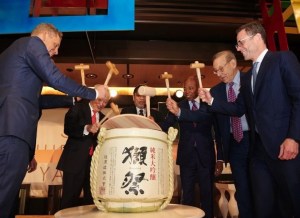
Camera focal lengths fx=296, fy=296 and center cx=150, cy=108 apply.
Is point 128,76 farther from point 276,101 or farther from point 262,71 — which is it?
point 276,101

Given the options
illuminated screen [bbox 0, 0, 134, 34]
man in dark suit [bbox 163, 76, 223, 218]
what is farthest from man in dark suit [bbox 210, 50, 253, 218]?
illuminated screen [bbox 0, 0, 134, 34]

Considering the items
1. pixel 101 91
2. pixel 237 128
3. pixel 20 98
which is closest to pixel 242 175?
pixel 237 128

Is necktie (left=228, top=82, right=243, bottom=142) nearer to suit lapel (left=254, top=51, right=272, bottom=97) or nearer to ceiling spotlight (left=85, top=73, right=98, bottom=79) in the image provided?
suit lapel (left=254, top=51, right=272, bottom=97)

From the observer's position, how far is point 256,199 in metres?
1.82

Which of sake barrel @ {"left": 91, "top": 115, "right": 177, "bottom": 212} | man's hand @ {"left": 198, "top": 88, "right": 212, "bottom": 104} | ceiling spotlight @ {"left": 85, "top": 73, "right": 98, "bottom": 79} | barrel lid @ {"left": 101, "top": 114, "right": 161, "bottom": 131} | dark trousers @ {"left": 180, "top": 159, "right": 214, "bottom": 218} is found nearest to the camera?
sake barrel @ {"left": 91, "top": 115, "right": 177, "bottom": 212}

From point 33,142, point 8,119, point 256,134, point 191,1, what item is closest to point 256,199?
point 256,134

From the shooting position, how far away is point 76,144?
2924 mm

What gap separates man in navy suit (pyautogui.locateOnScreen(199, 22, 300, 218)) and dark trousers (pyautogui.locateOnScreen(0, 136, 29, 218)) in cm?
136

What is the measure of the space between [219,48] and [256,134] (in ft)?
8.34

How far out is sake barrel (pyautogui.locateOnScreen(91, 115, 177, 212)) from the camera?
47.1 inches

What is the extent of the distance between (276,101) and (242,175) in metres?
0.76

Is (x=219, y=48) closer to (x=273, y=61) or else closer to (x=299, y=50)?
(x=299, y=50)

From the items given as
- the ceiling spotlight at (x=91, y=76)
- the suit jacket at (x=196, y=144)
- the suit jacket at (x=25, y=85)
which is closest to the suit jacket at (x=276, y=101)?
the suit jacket at (x=196, y=144)

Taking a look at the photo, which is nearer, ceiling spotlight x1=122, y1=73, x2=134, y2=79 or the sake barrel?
the sake barrel
